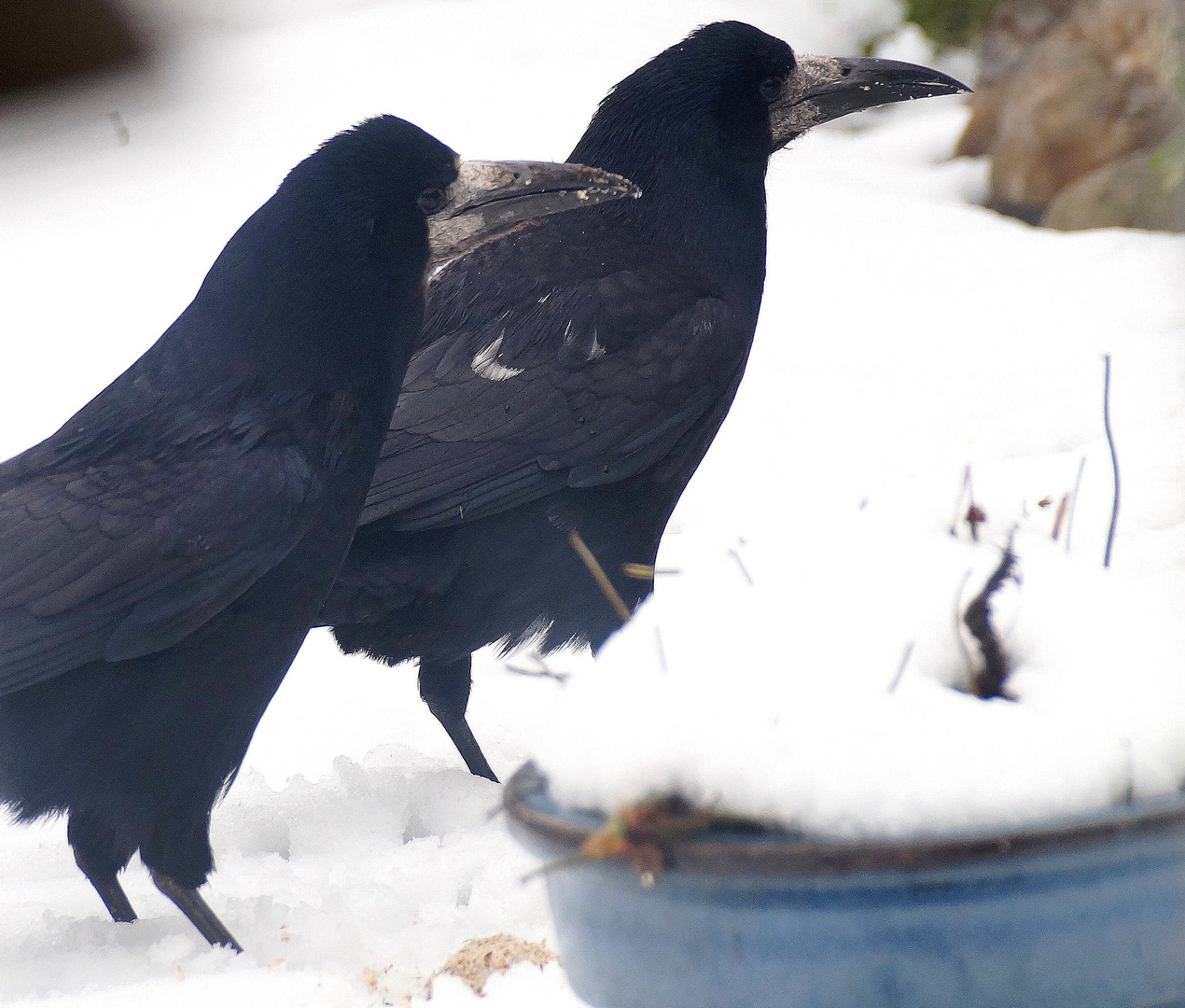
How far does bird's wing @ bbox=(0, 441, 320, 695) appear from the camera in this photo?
7.36 feet

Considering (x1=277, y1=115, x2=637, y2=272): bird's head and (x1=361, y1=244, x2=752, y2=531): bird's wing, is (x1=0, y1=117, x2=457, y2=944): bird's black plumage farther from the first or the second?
(x1=361, y1=244, x2=752, y2=531): bird's wing

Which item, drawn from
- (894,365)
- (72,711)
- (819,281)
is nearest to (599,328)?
(72,711)

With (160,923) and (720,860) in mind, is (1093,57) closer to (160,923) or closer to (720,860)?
(160,923)

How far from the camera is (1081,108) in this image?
7.47 m

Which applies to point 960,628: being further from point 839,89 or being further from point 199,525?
point 839,89

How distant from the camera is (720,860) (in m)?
1.03

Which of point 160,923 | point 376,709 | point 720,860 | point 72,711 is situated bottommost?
point 376,709

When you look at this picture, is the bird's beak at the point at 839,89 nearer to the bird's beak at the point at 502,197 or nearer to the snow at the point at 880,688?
the bird's beak at the point at 502,197

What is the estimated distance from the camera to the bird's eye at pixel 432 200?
8.63ft

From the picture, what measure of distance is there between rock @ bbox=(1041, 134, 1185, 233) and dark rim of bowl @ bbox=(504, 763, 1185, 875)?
593cm

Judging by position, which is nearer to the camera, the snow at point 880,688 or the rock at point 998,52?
the snow at point 880,688

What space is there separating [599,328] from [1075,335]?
3.47 meters

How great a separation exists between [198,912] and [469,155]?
4713mm

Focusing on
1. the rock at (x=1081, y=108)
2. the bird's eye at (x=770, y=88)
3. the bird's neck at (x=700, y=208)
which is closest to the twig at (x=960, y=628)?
the bird's neck at (x=700, y=208)
